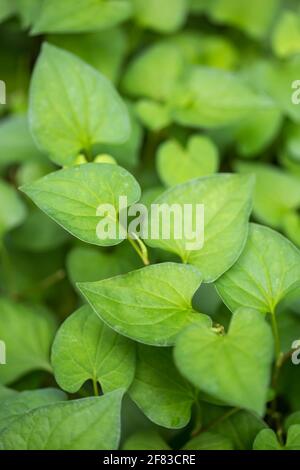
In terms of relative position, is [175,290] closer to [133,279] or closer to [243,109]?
[133,279]

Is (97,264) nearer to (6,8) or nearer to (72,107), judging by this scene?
(72,107)

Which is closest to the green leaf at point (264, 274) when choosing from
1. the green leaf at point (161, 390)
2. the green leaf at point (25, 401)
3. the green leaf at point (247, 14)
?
the green leaf at point (161, 390)

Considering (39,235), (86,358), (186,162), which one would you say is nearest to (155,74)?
(186,162)

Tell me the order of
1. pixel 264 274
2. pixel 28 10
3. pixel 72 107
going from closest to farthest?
pixel 264 274, pixel 72 107, pixel 28 10

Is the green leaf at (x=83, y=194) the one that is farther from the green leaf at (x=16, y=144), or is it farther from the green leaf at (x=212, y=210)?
the green leaf at (x=16, y=144)

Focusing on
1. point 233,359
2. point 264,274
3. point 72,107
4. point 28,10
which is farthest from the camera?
point 28,10

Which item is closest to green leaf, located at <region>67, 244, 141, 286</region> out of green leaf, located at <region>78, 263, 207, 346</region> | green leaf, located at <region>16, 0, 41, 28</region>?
green leaf, located at <region>78, 263, 207, 346</region>
